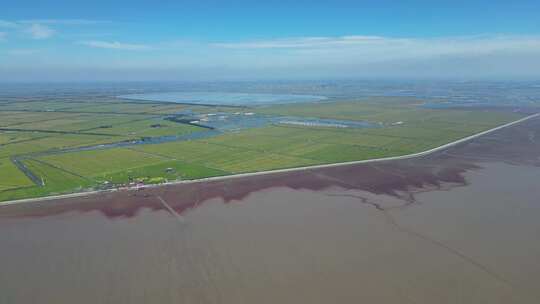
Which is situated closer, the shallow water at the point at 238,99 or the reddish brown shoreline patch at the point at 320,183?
the reddish brown shoreline patch at the point at 320,183

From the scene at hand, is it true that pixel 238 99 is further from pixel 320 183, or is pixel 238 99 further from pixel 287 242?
pixel 287 242

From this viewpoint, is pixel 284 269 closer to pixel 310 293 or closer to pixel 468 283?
pixel 310 293

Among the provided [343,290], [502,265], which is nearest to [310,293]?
[343,290]

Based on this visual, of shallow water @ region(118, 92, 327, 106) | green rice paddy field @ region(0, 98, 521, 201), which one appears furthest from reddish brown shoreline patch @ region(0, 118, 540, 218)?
shallow water @ region(118, 92, 327, 106)

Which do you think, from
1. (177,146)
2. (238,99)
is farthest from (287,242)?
(238,99)

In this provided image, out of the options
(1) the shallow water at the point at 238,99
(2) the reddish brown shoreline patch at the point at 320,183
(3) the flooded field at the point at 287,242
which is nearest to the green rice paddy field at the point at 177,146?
(2) the reddish brown shoreline patch at the point at 320,183

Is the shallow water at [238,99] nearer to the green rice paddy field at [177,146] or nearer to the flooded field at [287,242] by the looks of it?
the green rice paddy field at [177,146]
